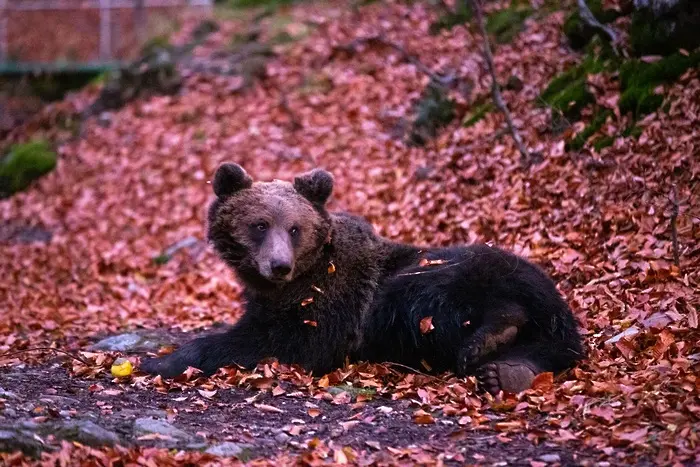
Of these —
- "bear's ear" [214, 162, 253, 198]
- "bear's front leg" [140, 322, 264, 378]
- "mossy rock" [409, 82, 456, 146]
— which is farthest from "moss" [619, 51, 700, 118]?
"bear's front leg" [140, 322, 264, 378]

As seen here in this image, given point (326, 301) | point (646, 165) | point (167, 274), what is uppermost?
point (646, 165)

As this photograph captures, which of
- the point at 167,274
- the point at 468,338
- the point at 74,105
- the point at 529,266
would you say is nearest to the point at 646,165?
the point at 529,266

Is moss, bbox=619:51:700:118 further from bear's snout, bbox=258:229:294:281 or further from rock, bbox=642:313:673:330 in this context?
bear's snout, bbox=258:229:294:281

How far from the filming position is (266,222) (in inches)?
286

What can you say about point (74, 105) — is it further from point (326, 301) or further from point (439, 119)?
point (326, 301)

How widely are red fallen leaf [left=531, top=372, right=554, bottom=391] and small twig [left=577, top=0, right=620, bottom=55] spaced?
20.7 ft

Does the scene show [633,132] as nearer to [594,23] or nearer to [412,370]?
[594,23]

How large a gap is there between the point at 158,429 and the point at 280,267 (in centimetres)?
187

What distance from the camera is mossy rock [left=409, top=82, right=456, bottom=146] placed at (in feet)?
42.8

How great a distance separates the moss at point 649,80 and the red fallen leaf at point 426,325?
4.78 meters

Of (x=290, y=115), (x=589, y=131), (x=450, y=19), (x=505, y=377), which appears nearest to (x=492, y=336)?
(x=505, y=377)

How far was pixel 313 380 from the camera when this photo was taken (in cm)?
691

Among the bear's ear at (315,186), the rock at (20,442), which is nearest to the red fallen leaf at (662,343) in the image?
the bear's ear at (315,186)

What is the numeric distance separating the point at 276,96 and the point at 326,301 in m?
9.94
